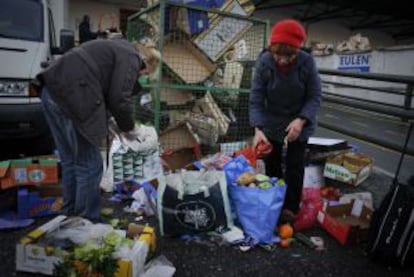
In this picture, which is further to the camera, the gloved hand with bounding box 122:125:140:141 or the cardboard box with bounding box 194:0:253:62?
the cardboard box with bounding box 194:0:253:62

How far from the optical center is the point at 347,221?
2734 mm

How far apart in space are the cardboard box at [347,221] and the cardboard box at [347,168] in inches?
31.5

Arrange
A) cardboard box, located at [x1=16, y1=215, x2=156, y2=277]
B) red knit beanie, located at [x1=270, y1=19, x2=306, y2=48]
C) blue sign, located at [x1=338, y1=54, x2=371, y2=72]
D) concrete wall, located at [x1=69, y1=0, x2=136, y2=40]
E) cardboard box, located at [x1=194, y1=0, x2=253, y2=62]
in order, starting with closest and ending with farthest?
1. cardboard box, located at [x1=16, y1=215, x2=156, y2=277]
2. red knit beanie, located at [x1=270, y1=19, x2=306, y2=48]
3. cardboard box, located at [x1=194, y1=0, x2=253, y2=62]
4. blue sign, located at [x1=338, y1=54, x2=371, y2=72]
5. concrete wall, located at [x1=69, y1=0, x2=136, y2=40]

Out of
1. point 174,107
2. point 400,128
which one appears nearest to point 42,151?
point 174,107

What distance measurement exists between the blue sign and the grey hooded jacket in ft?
33.5

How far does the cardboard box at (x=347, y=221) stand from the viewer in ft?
8.27

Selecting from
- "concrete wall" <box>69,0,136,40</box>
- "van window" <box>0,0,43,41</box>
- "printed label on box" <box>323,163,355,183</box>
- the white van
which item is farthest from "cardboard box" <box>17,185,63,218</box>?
"concrete wall" <box>69,0,136,40</box>

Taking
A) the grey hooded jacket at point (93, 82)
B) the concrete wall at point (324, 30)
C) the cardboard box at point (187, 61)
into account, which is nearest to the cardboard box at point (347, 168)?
the cardboard box at point (187, 61)

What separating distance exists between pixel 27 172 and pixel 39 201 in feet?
0.73

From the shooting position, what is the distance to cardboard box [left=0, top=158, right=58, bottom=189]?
2.71 metres

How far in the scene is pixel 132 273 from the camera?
184cm

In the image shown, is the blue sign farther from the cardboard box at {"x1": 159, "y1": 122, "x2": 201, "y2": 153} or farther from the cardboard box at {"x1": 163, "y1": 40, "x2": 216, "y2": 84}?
the cardboard box at {"x1": 159, "y1": 122, "x2": 201, "y2": 153}

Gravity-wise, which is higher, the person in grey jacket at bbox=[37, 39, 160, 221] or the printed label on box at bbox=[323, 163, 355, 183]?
the person in grey jacket at bbox=[37, 39, 160, 221]

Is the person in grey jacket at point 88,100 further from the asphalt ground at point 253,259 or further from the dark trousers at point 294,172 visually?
the dark trousers at point 294,172
